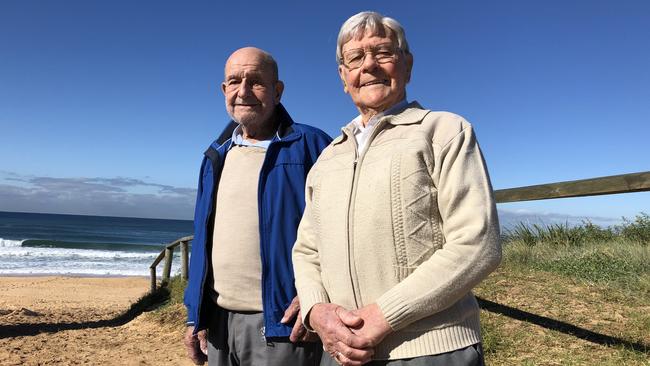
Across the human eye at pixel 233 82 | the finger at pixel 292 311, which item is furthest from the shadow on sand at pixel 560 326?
the human eye at pixel 233 82

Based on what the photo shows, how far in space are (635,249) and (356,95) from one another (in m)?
5.07

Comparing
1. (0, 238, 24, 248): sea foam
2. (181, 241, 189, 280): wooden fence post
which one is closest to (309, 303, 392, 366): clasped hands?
(181, 241, 189, 280): wooden fence post

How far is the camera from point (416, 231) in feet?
4.38

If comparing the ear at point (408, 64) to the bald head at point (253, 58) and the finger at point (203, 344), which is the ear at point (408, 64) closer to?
the bald head at point (253, 58)

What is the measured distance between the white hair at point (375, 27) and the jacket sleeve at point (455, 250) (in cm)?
44

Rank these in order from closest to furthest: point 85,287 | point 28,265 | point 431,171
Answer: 1. point 431,171
2. point 85,287
3. point 28,265

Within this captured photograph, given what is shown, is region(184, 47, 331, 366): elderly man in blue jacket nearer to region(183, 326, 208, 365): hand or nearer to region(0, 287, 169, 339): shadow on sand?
region(183, 326, 208, 365): hand

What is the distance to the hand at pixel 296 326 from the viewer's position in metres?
1.88

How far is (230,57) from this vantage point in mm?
2287

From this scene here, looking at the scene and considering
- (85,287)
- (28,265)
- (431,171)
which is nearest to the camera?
(431,171)

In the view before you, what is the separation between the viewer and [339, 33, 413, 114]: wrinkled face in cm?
154

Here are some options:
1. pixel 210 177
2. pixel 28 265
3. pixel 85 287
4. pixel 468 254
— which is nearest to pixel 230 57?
pixel 210 177

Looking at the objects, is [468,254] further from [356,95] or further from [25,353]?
[25,353]

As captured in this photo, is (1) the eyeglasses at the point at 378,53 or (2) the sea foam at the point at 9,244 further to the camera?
(2) the sea foam at the point at 9,244
